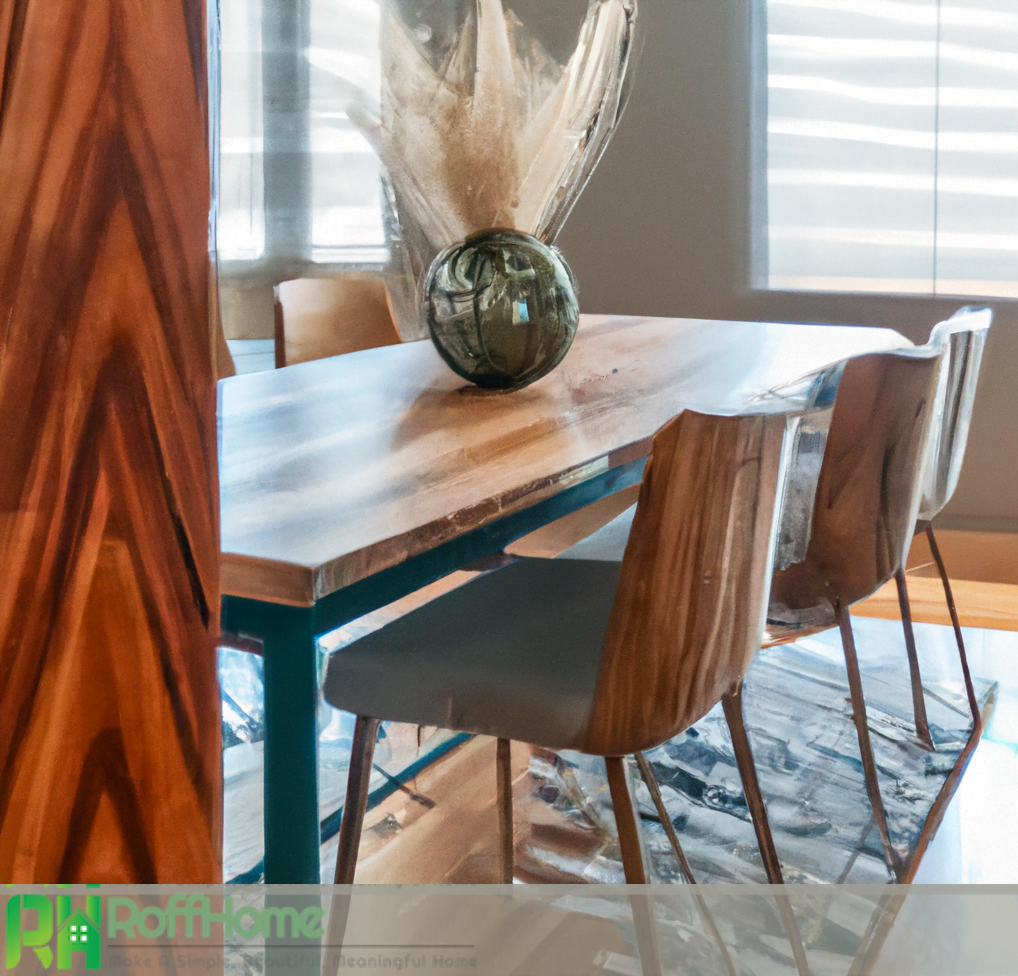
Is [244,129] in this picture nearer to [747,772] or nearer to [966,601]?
[747,772]

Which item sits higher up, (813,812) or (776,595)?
(776,595)

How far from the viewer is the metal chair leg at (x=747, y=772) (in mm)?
896

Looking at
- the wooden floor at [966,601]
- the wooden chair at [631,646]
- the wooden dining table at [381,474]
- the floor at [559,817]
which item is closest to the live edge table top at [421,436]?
the wooden dining table at [381,474]

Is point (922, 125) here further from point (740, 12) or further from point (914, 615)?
point (914, 615)

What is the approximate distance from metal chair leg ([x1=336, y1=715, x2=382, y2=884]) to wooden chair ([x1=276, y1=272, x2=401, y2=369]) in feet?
2.47

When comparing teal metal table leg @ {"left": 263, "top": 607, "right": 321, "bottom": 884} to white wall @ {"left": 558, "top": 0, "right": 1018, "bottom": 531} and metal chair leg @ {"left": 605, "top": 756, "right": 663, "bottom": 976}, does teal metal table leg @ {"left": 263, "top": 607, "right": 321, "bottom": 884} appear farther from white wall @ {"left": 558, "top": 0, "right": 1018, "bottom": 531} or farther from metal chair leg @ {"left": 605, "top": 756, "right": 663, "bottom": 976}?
white wall @ {"left": 558, "top": 0, "right": 1018, "bottom": 531}

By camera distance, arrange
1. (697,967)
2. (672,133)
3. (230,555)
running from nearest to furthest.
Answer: (230,555) → (697,967) → (672,133)

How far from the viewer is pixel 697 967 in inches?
27.3

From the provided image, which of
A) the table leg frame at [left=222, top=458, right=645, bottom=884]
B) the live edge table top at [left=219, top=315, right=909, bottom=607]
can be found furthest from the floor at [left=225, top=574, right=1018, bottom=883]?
the table leg frame at [left=222, top=458, right=645, bottom=884]

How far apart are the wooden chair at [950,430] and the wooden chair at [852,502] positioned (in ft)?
0.18

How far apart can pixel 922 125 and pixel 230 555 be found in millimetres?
1219

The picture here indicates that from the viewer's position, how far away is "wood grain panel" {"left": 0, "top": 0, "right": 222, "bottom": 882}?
198 mm

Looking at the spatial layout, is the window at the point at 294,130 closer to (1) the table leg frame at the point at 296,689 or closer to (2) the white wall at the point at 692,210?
(2) the white wall at the point at 692,210

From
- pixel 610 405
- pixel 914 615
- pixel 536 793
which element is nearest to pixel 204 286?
pixel 610 405
